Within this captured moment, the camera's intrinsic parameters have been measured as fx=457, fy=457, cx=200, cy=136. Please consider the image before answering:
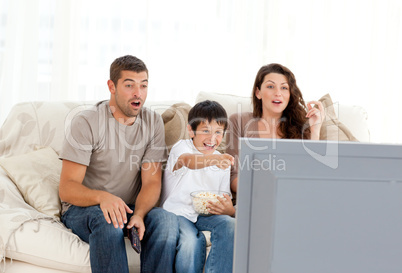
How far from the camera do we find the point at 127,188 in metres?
2.09

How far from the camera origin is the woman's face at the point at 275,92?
7.63 feet

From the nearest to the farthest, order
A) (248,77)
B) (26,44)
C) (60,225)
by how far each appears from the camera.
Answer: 1. (60,225)
2. (26,44)
3. (248,77)

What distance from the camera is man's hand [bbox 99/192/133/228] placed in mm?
1767

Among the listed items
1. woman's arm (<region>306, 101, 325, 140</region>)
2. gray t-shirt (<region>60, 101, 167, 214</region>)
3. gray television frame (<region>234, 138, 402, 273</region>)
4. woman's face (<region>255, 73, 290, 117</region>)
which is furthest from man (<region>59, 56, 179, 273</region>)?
gray television frame (<region>234, 138, 402, 273</region>)

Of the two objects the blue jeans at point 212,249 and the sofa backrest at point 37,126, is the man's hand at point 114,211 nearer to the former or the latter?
the blue jeans at point 212,249

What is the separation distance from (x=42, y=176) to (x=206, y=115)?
0.81 metres

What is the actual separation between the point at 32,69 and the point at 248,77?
1531mm

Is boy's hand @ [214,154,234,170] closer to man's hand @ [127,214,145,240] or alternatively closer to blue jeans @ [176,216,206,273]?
blue jeans @ [176,216,206,273]

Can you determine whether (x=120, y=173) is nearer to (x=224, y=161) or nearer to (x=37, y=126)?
(x=224, y=161)

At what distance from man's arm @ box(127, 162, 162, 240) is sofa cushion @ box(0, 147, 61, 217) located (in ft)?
1.25

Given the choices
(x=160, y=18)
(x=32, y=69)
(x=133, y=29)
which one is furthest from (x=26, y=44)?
(x=160, y=18)

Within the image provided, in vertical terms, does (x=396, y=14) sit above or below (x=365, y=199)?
above

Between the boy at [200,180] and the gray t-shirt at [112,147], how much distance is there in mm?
124

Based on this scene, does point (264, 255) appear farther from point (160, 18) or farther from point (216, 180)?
point (160, 18)
